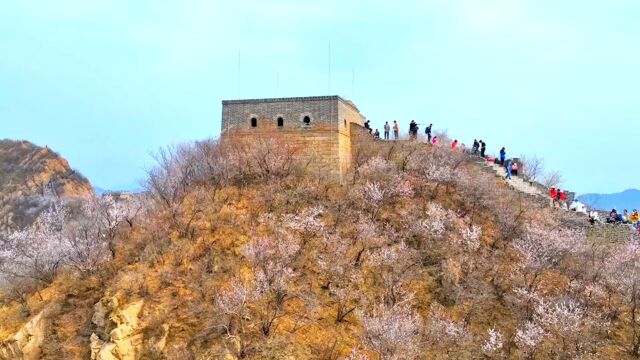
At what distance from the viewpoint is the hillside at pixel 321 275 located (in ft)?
63.5

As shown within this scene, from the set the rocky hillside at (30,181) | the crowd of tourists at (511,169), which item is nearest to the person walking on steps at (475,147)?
the crowd of tourists at (511,169)

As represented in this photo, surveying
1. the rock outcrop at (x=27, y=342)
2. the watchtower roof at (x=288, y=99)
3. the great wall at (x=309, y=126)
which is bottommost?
the rock outcrop at (x=27, y=342)

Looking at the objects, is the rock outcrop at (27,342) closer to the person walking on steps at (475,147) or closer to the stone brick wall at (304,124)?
the stone brick wall at (304,124)

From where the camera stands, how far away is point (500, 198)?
2727cm

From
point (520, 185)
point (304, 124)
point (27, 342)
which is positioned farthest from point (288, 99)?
point (27, 342)

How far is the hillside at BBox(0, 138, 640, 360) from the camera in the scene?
19344mm

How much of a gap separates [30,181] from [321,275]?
71807mm

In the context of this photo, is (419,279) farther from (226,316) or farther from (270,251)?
(226,316)

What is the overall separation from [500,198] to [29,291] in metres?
23.2

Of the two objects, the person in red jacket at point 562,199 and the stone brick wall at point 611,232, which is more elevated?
the person in red jacket at point 562,199

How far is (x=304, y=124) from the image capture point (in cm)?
2917

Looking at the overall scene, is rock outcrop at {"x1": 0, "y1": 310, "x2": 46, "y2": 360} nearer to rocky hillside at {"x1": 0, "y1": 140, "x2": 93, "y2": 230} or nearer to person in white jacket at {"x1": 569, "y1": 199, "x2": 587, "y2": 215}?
person in white jacket at {"x1": 569, "y1": 199, "x2": 587, "y2": 215}

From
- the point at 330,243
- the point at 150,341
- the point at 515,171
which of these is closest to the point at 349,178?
the point at 330,243

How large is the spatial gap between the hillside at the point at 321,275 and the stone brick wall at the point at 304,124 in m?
0.97
